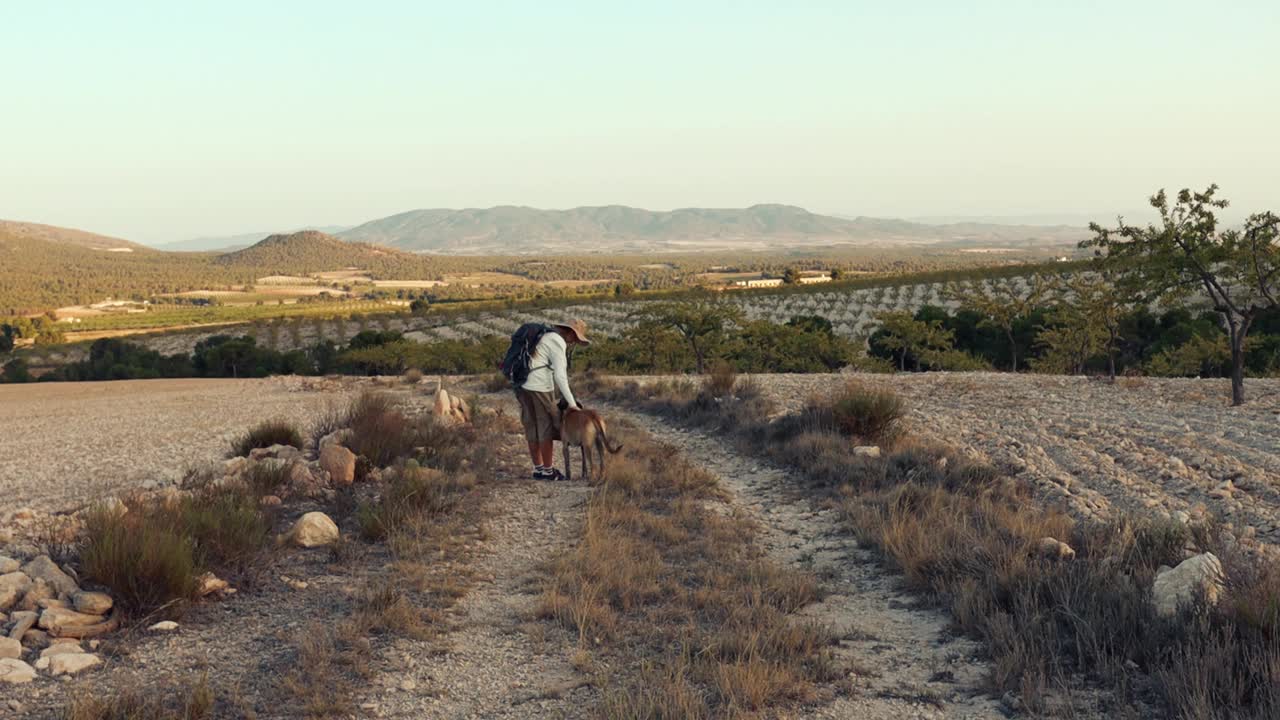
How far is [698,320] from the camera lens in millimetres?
30188

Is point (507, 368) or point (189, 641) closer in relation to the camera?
point (189, 641)

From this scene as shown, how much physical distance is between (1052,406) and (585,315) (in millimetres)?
53890

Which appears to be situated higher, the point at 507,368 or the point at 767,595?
the point at 507,368

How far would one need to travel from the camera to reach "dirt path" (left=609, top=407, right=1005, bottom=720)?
4.24 meters

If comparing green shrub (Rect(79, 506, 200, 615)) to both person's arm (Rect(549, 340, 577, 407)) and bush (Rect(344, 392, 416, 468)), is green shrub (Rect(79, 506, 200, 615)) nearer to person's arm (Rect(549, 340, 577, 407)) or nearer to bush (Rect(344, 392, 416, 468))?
person's arm (Rect(549, 340, 577, 407))

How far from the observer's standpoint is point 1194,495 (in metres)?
8.32

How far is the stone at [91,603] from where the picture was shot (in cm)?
518

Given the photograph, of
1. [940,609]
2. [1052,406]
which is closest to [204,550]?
[940,609]

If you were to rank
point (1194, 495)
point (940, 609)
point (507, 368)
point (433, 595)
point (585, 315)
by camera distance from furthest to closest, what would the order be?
point (585, 315) < point (507, 368) < point (1194, 495) < point (433, 595) < point (940, 609)

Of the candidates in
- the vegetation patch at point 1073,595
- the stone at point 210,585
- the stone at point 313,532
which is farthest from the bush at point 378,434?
the vegetation patch at point 1073,595

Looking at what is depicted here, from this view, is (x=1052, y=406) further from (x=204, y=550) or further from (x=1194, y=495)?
(x=204, y=550)

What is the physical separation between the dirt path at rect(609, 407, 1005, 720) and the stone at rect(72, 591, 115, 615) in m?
4.36

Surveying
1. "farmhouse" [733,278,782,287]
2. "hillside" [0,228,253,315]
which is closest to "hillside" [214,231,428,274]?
"hillside" [0,228,253,315]

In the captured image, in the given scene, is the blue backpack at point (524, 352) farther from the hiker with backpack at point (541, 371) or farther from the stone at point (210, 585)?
the stone at point (210, 585)
